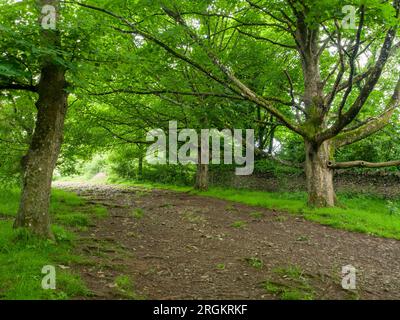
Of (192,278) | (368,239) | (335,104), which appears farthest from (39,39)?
(335,104)

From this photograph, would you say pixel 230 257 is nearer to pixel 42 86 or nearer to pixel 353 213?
pixel 42 86

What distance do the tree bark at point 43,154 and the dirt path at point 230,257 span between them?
1381mm

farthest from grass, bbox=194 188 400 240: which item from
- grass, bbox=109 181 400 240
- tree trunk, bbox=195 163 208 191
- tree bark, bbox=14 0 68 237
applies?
tree bark, bbox=14 0 68 237

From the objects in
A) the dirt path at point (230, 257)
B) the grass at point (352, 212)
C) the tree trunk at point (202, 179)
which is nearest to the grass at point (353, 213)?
the grass at point (352, 212)

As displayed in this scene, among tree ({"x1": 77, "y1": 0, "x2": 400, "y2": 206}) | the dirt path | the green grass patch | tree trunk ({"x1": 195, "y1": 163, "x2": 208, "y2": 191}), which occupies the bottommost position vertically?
the dirt path

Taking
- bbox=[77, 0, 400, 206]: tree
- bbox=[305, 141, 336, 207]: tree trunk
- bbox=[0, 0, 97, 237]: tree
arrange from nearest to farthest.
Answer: bbox=[0, 0, 97, 237]: tree, bbox=[77, 0, 400, 206]: tree, bbox=[305, 141, 336, 207]: tree trunk

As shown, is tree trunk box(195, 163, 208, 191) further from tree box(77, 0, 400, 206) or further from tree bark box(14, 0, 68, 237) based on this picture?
tree bark box(14, 0, 68, 237)

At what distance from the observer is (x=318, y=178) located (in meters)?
15.4

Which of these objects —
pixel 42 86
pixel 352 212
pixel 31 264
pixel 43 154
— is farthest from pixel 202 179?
pixel 31 264

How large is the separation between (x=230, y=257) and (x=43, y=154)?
5.35m

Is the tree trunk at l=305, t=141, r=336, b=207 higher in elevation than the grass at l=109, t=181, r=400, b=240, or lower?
higher

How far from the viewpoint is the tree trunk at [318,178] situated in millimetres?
15359

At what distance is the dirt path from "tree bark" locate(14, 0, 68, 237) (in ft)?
4.53

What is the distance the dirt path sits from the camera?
6.83 m
